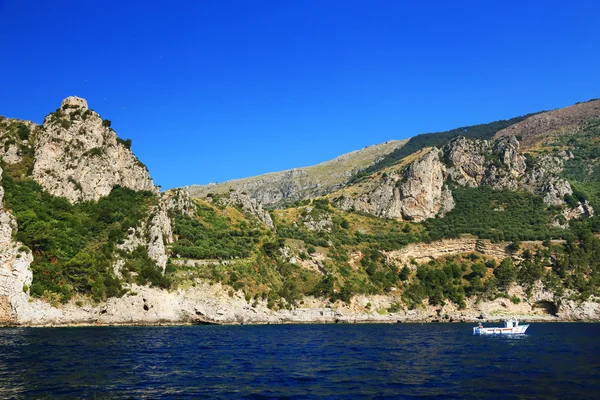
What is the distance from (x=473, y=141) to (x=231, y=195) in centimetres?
8338

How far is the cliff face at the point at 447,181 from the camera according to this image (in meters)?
142

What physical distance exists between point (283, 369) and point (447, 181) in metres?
134

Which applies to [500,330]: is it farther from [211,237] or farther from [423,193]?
[423,193]

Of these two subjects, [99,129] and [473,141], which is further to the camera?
[473,141]

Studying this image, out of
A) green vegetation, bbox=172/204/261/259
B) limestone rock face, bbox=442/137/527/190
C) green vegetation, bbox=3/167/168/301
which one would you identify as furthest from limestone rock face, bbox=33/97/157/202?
limestone rock face, bbox=442/137/527/190

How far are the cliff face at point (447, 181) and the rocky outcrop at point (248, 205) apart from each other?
3228 centimetres

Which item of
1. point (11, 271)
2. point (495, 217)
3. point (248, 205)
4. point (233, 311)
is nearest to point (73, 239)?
point (11, 271)

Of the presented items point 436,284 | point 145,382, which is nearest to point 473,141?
point 436,284

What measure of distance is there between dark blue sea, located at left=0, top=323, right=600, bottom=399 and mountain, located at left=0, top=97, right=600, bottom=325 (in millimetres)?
22738

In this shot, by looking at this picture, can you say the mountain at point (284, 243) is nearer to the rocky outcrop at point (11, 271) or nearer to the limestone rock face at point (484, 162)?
the rocky outcrop at point (11, 271)

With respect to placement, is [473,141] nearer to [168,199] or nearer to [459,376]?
[168,199]

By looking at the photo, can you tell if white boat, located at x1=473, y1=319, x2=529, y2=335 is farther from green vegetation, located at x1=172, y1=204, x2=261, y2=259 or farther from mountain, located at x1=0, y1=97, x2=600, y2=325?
green vegetation, located at x1=172, y1=204, x2=261, y2=259

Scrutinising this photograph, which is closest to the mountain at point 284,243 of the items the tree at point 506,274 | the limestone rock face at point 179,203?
the tree at point 506,274

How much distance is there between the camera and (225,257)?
9188 cm
